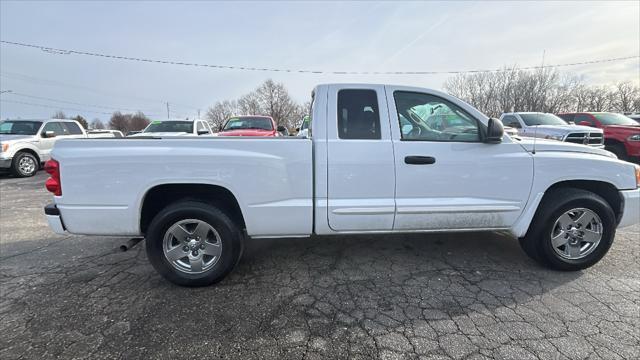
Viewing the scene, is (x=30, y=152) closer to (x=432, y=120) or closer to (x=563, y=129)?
(x=432, y=120)

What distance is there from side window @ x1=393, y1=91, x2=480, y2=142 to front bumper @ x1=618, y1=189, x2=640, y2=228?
1749 mm

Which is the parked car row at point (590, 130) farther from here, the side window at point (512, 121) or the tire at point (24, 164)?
the tire at point (24, 164)

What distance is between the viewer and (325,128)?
9.84 ft

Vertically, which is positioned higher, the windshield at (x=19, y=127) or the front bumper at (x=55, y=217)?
the windshield at (x=19, y=127)

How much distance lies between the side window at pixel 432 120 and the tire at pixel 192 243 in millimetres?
1978

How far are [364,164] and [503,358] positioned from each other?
1789mm

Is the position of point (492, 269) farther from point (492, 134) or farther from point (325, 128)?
point (325, 128)

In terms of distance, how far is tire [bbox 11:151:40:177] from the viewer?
9819 millimetres

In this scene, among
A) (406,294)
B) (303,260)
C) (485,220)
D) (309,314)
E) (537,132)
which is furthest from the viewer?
(537,132)

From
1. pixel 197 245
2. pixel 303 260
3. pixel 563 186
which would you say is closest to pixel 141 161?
pixel 197 245

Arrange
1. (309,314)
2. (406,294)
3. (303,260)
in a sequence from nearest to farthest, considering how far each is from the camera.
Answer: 1. (309,314)
2. (406,294)
3. (303,260)

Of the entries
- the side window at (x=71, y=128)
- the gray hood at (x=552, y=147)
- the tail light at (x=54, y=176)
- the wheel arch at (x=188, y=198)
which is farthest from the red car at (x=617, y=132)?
the side window at (x=71, y=128)

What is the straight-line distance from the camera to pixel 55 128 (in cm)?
1120

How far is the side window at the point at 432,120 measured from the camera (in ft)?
10.2
